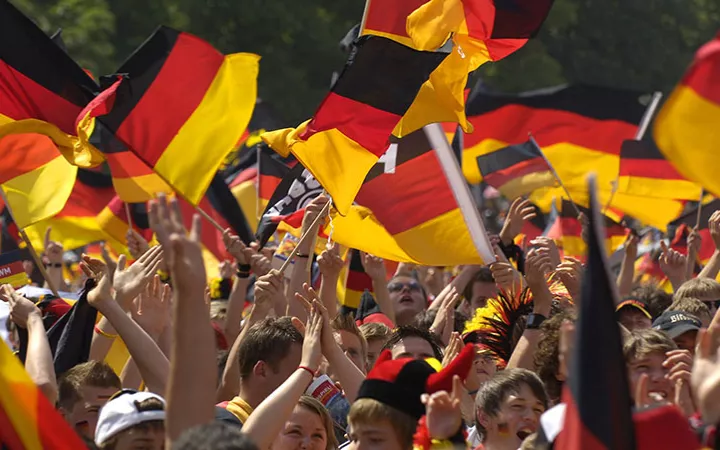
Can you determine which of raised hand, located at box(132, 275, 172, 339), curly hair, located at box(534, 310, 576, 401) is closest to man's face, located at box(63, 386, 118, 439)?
raised hand, located at box(132, 275, 172, 339)

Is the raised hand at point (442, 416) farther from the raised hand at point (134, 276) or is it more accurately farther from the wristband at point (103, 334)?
the wristband at point (103, 334)

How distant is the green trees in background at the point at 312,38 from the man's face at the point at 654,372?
68.6 ft

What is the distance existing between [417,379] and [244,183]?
861cm

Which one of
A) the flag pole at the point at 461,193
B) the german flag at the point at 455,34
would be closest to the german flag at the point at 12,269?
the german flag at the point at 455,34

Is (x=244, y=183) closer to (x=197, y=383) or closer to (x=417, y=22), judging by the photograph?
(x=417, y=22)

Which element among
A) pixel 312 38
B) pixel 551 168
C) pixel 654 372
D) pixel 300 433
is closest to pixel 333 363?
pixel 300 433

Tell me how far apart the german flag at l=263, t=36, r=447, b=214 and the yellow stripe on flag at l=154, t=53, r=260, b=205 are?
116cm

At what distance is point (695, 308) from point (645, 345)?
182 centimetres

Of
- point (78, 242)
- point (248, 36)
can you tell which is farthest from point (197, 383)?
point (248, 36)

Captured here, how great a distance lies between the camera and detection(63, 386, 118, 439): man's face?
599cm

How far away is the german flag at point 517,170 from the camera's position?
1256 cm

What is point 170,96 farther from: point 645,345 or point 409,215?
point 645,345

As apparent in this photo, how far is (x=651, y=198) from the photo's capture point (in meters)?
13.2

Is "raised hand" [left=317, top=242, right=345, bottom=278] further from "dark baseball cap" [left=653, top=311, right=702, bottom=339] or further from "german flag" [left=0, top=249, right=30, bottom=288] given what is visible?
"dark baseball cap" [left=653, top=311, right=702, bottom=339]
